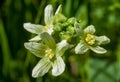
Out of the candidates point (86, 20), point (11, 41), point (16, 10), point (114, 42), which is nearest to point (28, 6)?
point (16, 10)

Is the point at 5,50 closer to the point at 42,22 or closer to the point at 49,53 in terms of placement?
the point at 42,22

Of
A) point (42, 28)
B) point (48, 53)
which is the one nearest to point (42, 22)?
point (42, 28)

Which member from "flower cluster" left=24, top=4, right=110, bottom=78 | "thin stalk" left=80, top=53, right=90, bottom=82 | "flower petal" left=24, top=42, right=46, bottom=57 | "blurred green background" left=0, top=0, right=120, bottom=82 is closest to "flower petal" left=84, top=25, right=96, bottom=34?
"flower cluster" left=24, top=4, right=110, bottom=78

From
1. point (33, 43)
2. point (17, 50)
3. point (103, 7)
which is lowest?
point (17, 50)

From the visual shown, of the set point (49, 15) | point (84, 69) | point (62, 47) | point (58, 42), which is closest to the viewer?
point (62, 47)

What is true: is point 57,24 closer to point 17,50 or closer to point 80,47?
point 80,47

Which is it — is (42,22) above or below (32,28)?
below
